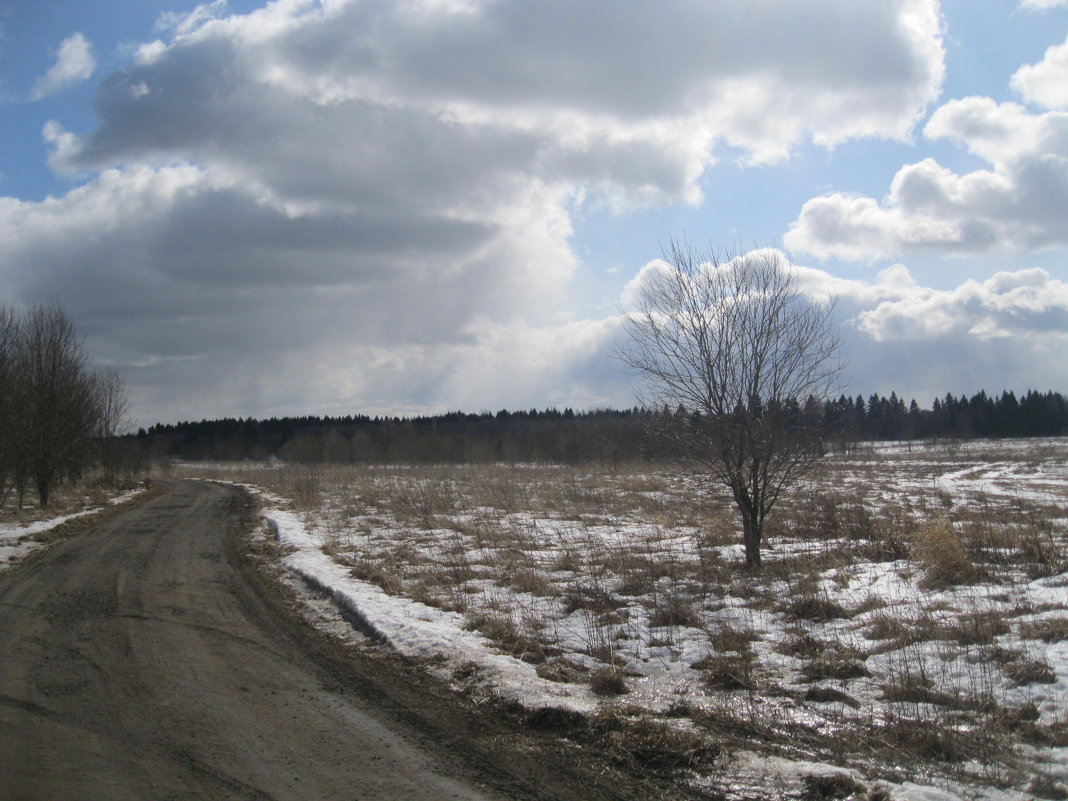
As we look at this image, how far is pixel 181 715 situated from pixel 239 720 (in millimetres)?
515

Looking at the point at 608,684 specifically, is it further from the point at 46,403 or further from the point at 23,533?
the point at 46,403

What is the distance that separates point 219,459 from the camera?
12888 cm

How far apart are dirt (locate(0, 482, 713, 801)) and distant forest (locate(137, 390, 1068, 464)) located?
38128 mm

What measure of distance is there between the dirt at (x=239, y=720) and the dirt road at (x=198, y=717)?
0.02m

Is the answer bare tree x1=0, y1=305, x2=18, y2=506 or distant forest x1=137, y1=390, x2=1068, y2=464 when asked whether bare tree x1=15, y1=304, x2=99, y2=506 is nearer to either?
bare tree x1=0, y1=305, x2=18, y2=506

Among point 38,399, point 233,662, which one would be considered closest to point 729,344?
point 233,662

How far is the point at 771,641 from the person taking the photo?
7887mm

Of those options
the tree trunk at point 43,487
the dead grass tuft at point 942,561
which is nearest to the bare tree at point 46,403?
the tree trunk at point 43,487

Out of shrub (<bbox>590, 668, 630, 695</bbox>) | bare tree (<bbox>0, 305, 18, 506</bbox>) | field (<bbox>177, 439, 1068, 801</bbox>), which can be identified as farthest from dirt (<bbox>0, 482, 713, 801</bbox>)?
bare tree (<bbox>0, 305, 18, 506</bbox>)

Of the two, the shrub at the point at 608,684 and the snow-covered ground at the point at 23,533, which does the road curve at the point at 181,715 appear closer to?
the shrub at the point at 608,684

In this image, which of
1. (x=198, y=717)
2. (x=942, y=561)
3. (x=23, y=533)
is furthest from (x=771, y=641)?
(x=23, y=533)

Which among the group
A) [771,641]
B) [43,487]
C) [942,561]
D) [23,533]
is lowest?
[771,641]

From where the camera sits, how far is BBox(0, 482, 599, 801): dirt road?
15.0 ft

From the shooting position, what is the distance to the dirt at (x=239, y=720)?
4602 millimetres
